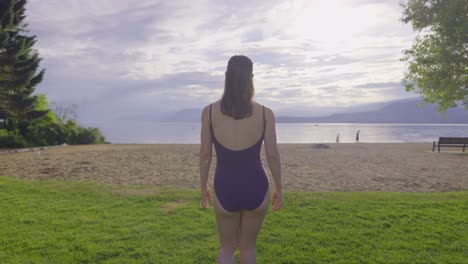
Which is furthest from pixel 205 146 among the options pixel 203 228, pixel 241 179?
pixel 203 228

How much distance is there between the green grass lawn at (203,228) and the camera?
4641mm

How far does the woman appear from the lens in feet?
9.07

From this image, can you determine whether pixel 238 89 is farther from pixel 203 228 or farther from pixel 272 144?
pixel 203 228

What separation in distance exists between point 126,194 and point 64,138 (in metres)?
19.6

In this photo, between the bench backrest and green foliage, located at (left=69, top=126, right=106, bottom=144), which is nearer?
the bench backrest

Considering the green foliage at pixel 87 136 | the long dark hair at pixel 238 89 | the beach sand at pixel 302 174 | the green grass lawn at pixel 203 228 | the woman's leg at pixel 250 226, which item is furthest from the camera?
Answer: the green foliage at pixel 87 136

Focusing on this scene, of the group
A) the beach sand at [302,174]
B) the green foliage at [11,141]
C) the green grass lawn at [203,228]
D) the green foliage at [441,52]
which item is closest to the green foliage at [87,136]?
the green foliage at [11,141]

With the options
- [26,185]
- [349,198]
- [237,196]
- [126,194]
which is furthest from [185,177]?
[237,196]

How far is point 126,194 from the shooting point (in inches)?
316

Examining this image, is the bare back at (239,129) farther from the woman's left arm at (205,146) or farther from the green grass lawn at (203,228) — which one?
the green grass lawn at (203,228)

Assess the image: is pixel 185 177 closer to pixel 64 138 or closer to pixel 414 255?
pixel 414 255

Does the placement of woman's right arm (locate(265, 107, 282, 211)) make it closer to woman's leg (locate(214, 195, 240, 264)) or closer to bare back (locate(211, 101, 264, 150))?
bare back (locate(211, 101, 264, 150))

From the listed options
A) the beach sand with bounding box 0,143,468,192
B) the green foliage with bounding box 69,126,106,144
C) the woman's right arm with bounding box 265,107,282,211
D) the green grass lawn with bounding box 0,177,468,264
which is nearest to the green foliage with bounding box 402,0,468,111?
the beach sand with bounding box 0,143,468,192

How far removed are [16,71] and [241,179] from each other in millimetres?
24875
